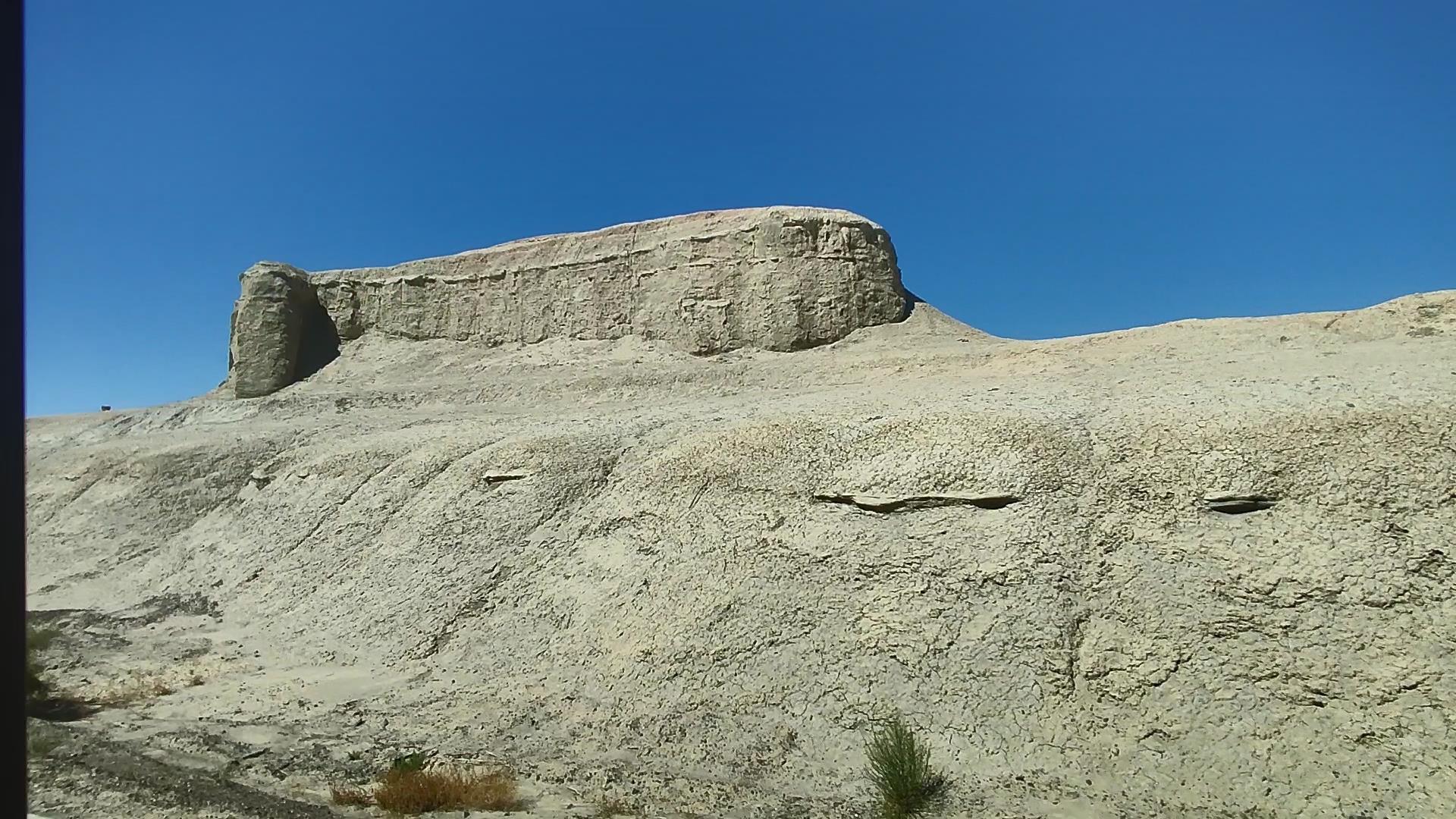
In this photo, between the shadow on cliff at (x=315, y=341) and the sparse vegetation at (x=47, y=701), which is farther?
the shadow on cliff at (x=315, y=341)

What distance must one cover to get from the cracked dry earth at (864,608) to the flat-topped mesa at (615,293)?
726cm

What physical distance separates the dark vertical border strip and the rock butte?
4.49 meters

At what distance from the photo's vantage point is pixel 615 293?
2614 centimetres

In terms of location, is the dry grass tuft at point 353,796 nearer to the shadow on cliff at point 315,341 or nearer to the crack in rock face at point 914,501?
the crack in rock face at point 914,501

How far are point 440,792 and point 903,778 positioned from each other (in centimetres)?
348

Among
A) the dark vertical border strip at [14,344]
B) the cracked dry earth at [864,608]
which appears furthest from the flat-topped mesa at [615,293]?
the dark vertical border strip at [14,344]

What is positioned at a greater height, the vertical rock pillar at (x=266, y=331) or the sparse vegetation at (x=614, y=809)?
the vertical rock pillar at (x=266, y=331)

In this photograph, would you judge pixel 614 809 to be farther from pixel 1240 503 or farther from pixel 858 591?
pixel 1240 503

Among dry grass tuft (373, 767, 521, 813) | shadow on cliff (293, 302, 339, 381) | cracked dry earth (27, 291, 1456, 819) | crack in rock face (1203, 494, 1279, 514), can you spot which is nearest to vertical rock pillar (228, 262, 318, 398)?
shadow on cliff (293, 302, 339, 381)

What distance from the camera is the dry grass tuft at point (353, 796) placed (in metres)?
6.64

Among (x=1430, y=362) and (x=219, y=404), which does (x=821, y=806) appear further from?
(x=219, y=404)

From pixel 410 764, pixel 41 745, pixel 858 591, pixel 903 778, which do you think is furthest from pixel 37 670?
pixel 903 778

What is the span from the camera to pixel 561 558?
469 inches

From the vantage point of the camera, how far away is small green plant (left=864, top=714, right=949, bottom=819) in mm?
6777
